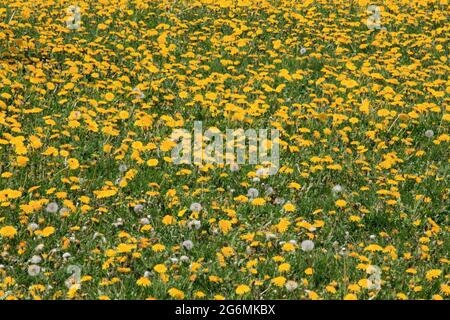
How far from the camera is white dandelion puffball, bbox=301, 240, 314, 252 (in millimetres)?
4508

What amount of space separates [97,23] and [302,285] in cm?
655

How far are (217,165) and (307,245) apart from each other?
1421 mm

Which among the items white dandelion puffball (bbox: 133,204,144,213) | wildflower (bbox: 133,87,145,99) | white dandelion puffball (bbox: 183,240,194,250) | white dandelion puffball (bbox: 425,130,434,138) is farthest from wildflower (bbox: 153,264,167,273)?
white dandelion puffball (bbox: 425,130,434,138)

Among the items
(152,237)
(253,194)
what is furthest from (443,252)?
(152,237)

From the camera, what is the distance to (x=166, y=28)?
9.38 meters

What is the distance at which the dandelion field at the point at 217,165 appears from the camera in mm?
4238

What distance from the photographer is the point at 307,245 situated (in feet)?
14.9

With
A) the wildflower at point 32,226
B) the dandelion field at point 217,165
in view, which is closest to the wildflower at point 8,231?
the dandelion field at point 217,165

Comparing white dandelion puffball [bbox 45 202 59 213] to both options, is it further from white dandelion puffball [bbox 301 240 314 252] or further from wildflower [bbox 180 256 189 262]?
white dandelion puffball [bbox 301 240 314 252]

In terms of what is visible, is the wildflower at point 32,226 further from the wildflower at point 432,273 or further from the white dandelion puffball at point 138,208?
the wildflower at point 432,273

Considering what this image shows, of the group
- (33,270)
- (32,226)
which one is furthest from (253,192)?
(33,270)

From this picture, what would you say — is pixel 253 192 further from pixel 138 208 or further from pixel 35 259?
pixel 35 259

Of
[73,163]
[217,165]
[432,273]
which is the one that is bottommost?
[432,273]

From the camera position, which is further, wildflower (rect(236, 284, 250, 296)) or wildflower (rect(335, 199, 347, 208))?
wildflower (rect(335, 199, 347, 208))
